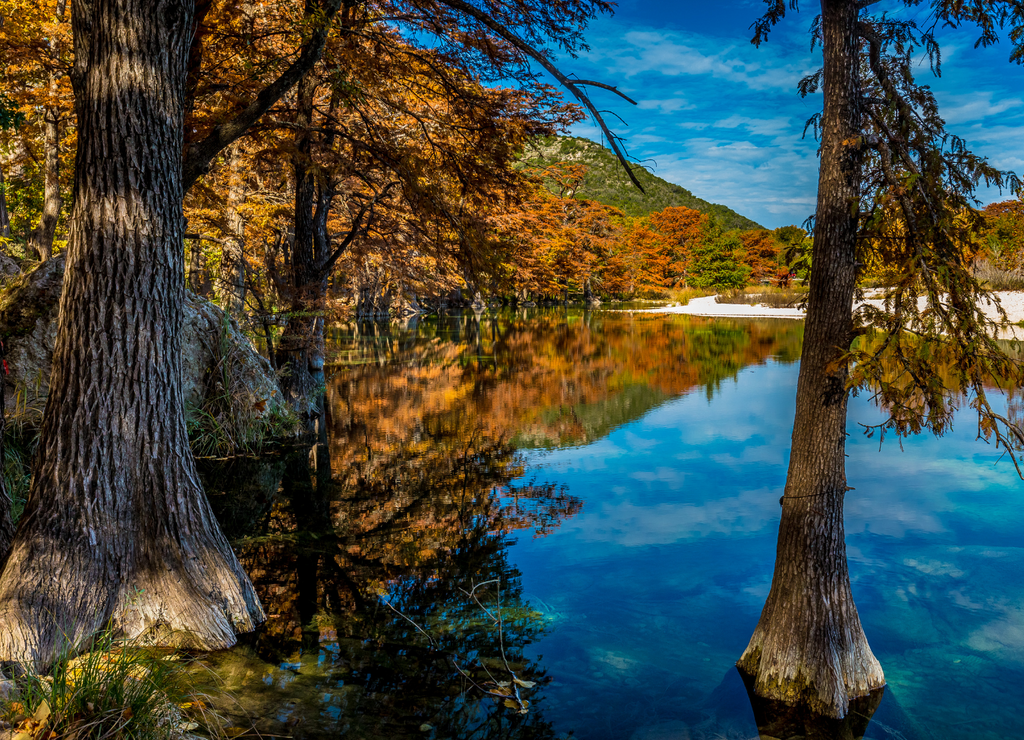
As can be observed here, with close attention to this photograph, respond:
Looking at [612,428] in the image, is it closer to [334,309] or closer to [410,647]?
[334,309]

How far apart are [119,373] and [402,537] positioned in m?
3.30

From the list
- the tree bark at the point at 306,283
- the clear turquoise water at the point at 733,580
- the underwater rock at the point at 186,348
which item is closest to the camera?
the clear turquoise water at the point at 733,580

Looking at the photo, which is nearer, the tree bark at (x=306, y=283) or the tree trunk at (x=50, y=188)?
the tree bark at (x=306, y=283)

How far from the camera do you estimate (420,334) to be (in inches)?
1201

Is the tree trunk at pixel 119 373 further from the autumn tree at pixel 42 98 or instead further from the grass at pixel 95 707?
the autumn tree at pixel 42 98

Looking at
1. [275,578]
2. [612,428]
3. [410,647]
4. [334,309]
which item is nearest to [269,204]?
[334,309]

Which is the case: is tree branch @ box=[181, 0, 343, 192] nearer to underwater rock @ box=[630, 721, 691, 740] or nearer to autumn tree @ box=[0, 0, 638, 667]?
autumn tree @ box=[0, 0, 638, 667]

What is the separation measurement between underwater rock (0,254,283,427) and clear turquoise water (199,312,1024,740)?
3.96 feet

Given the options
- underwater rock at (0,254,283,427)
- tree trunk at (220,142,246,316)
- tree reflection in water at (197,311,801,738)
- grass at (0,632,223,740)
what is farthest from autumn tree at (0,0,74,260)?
grass at (0,632,223,740)

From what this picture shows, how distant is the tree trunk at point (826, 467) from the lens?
12.8 feet

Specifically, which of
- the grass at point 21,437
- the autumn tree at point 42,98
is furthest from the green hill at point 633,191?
the grass at point 21,437

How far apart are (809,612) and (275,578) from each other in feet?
13.5

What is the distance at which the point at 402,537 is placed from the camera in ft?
22.4

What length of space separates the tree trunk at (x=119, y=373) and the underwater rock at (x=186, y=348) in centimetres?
429
